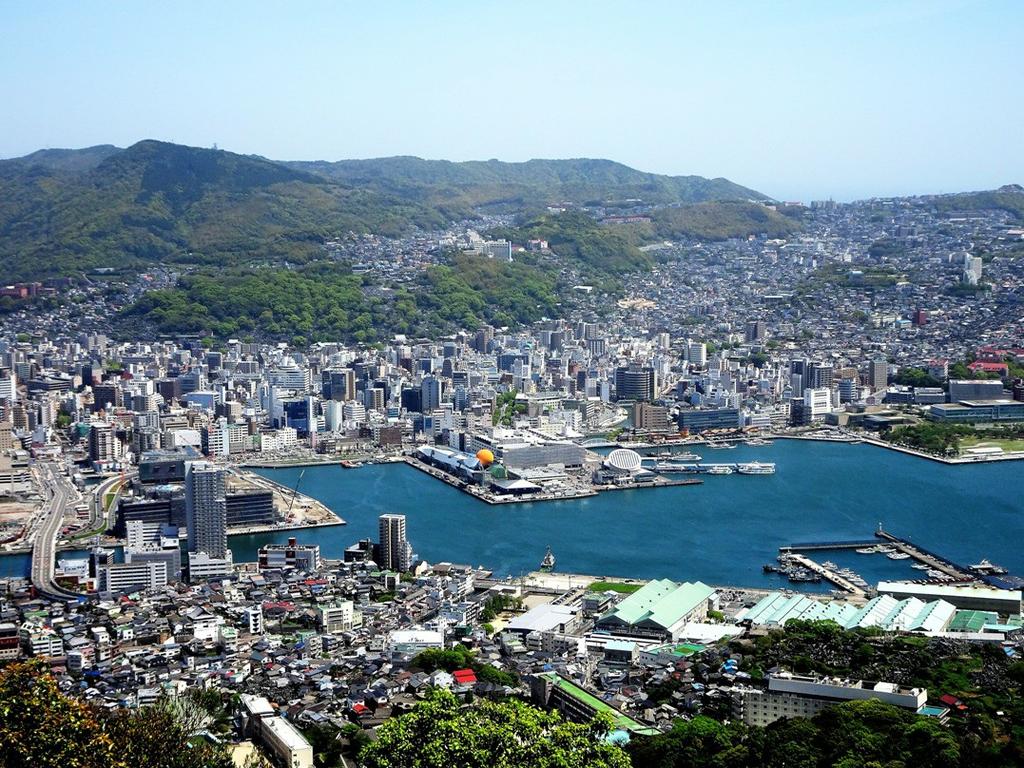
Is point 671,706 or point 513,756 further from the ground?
point 513,756

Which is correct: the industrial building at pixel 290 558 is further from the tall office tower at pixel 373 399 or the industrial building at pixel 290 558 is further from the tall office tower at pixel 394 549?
the tall office tower at pixel 373 399

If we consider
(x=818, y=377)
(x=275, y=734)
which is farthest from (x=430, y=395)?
(x=275, y=734)

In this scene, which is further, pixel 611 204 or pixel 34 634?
pixel 611 204

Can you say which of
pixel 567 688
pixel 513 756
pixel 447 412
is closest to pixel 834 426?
pixel 447 412

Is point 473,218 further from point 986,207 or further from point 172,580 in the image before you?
point 172,580

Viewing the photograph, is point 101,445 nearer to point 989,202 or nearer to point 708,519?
point 708,519

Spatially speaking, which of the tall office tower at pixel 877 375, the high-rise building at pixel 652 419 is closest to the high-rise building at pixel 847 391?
the tall office tower at pixel 877 375
